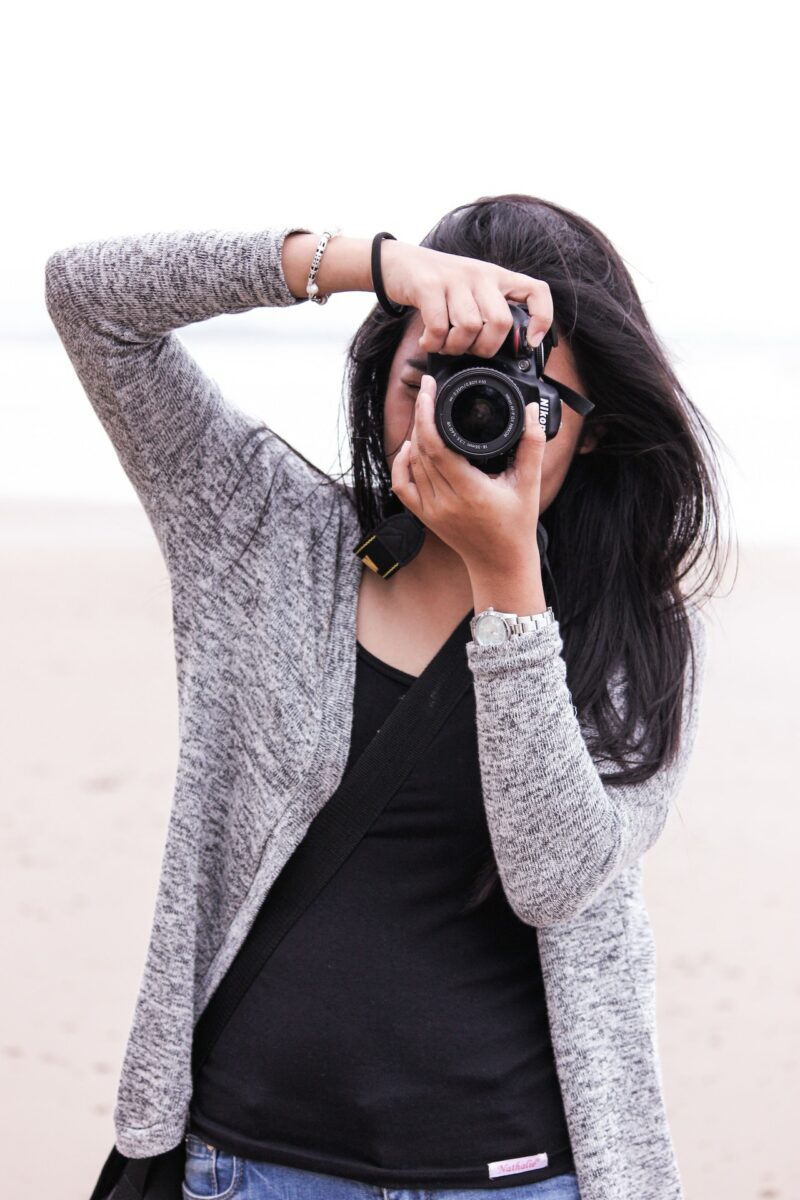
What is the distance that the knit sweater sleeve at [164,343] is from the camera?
1.29 metres

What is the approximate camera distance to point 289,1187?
49.6 inches

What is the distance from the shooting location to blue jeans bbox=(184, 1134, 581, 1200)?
4.11ft

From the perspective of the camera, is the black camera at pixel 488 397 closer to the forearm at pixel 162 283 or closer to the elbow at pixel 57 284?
the forearm at pixel 162 283

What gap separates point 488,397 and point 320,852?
1.55ft

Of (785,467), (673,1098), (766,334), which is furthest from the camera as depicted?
(766,334)

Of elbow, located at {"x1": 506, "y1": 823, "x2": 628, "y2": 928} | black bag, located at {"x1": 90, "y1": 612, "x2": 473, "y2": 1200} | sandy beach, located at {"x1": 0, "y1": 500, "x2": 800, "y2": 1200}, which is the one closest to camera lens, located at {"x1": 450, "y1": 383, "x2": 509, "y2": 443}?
black bag, located at {"x1": 90, "y1": 612, "x2": 473, "y2": 1200}

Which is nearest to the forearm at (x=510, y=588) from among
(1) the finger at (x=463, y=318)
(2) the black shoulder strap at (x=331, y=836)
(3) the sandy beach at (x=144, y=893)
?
(2) the black shoulder strap at (x=331, y=836)

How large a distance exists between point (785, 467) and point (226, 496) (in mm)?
8960

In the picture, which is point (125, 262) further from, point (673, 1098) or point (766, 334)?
point (766, 334)

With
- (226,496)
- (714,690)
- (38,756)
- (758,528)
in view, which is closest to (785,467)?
(758,528)

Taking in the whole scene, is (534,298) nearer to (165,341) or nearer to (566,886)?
(165,341)

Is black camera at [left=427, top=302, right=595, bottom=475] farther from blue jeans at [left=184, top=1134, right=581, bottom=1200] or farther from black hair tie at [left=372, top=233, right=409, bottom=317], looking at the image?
blue jeans at [left=184, top=1134, right=581, bottom=1200]

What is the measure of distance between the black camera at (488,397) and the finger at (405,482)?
0.23ft

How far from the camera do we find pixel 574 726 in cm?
125
